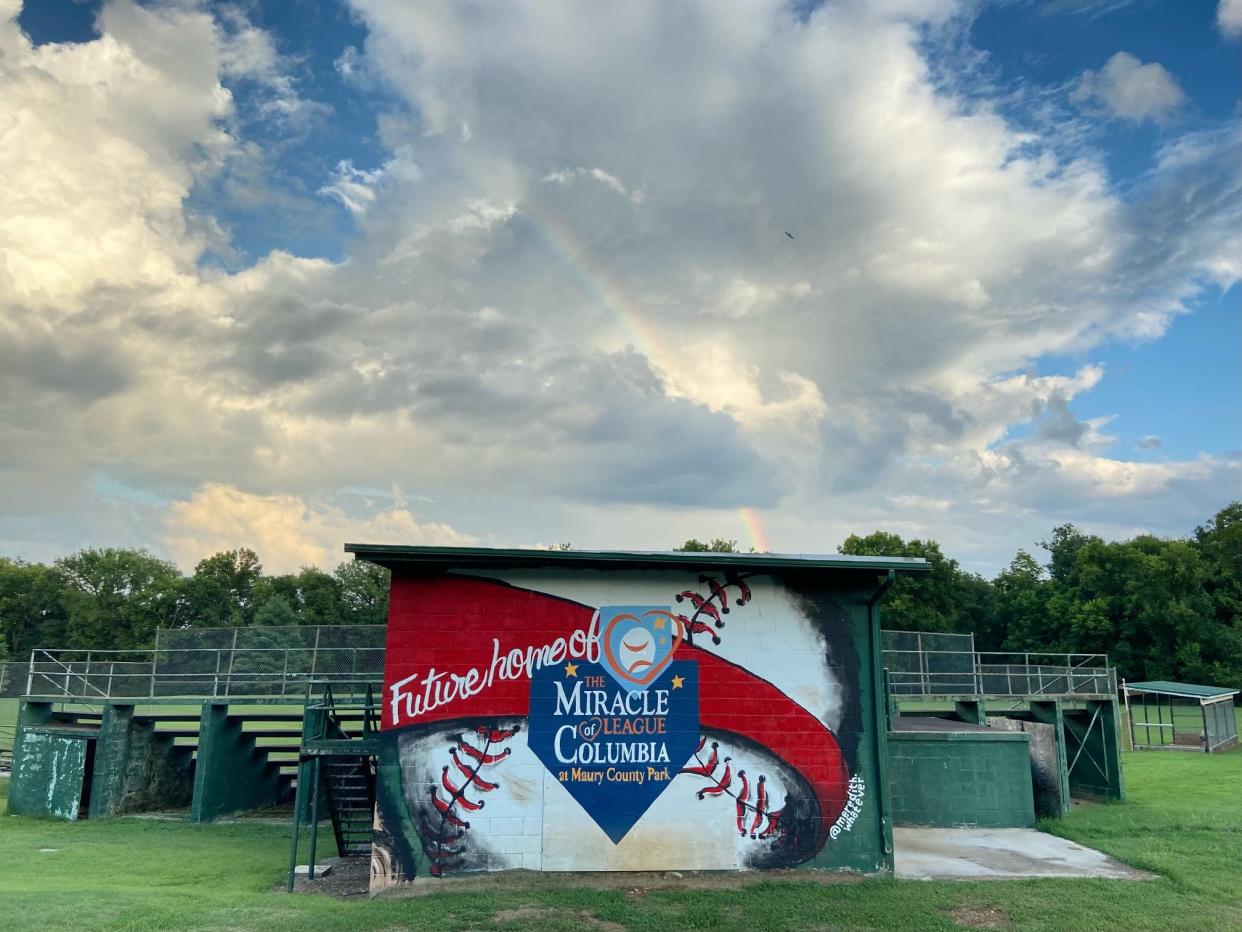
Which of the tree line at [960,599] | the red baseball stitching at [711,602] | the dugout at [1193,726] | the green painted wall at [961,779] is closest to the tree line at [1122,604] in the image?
the tree line at [960,599]

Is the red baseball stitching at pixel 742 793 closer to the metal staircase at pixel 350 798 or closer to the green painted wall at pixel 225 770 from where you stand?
the metal staircase at pixel 350 798

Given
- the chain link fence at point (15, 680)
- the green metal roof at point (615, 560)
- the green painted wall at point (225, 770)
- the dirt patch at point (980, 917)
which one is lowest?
the dirt patch at point (980, 917)

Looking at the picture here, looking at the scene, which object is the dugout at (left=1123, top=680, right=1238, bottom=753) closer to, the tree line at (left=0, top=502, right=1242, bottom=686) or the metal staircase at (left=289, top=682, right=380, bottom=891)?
the tree line at (left=0, top=502, right=1242, bottom=686)

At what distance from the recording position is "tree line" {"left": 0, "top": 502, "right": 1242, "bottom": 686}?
2153 inches

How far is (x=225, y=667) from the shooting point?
18688 millimetres

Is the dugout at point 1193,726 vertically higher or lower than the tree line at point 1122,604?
lower

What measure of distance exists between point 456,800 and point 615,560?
353 cm

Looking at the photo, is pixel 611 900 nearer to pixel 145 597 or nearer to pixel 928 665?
pixel 928 665

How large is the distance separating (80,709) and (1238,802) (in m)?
24.5

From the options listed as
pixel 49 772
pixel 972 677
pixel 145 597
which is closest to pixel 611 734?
pixel 972 677

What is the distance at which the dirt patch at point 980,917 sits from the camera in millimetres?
8688

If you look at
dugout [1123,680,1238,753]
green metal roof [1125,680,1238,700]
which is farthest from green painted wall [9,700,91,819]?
dugout [1123,680,1238,753]

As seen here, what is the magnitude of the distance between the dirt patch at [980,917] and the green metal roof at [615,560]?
150 inches

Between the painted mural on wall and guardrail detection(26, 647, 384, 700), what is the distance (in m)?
7.72
